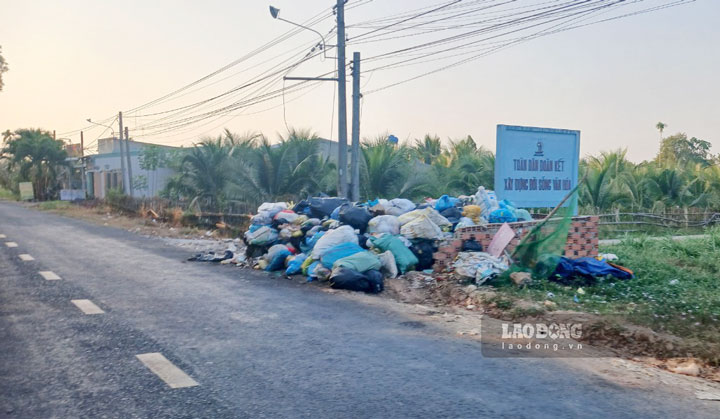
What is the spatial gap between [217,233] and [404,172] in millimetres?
6332

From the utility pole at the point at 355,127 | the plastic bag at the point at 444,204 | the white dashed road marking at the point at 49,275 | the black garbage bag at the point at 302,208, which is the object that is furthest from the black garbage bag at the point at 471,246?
the utility pole at the point at 355,127

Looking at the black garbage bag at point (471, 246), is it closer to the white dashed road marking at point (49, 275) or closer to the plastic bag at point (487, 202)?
the plastic bag at point (487, 202)

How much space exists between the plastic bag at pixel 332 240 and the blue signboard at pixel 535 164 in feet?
10.3

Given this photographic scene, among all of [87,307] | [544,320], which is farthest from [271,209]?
[544,320]

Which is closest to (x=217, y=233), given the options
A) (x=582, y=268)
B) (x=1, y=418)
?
(x=582, y=268)

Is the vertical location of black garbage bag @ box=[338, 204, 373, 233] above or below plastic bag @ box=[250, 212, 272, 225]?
above

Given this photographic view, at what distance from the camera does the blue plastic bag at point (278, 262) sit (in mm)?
11469

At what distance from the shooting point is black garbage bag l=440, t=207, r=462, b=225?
37.3 feet

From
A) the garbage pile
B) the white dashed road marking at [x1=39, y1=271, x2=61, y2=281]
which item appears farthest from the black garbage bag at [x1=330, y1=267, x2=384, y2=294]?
the white dashed road marking at [x1=39, y1=271, x2=61, y2=281]

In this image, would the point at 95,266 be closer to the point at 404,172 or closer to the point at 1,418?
the point at 1,418

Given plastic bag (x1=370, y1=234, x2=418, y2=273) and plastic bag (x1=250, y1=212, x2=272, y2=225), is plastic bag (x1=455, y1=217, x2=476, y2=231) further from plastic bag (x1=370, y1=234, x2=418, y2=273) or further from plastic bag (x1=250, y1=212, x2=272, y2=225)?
plastic bag (x1=250, y1=212, x2=272, y2=225)

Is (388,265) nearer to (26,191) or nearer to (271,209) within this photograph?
(271,209)

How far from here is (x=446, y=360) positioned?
564 cm

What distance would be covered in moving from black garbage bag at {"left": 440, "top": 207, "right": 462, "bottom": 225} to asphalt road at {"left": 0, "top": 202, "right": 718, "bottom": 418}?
3249 millimetres
